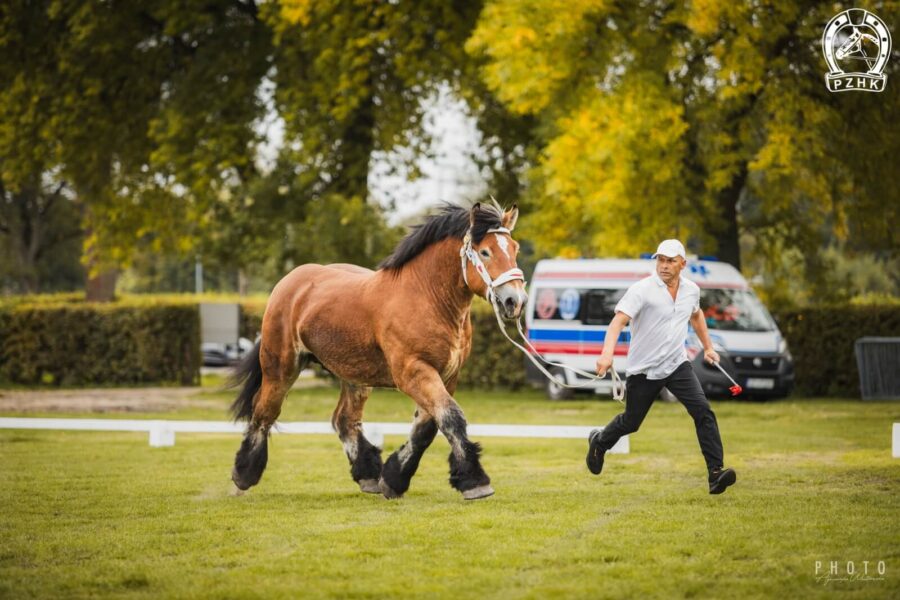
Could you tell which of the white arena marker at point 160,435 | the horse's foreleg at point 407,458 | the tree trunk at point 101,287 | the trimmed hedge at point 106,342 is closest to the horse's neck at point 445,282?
the horse's foreleg at point 407,458

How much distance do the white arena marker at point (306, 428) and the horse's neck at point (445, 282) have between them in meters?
2.11

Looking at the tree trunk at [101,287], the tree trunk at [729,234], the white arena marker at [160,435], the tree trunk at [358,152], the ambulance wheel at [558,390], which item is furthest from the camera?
Answer: the tree trunk at [101,287]

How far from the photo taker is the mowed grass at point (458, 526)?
232 inches

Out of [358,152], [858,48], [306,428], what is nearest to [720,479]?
[306,428]

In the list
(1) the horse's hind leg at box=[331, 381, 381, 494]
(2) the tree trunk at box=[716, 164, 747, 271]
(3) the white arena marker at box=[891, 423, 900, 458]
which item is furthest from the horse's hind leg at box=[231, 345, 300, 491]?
(2) the tree trunk at box=[716, 164, 747, 271]

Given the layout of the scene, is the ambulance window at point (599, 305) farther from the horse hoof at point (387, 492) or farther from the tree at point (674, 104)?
the horse hoof at point (387, 492)

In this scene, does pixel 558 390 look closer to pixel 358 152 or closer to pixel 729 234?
pixel 729 234

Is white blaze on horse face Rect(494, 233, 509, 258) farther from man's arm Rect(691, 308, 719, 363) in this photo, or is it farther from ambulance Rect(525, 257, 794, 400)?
ambulance Rect(525, 257, 794, 400)

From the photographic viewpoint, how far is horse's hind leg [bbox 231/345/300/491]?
9383 millimetres

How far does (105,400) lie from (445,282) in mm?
14427

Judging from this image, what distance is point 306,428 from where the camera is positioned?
1218 cm

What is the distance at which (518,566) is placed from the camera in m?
6.27

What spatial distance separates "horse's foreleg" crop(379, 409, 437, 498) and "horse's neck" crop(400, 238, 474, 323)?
2.79 ft

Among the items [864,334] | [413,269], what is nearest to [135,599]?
[413,269]
